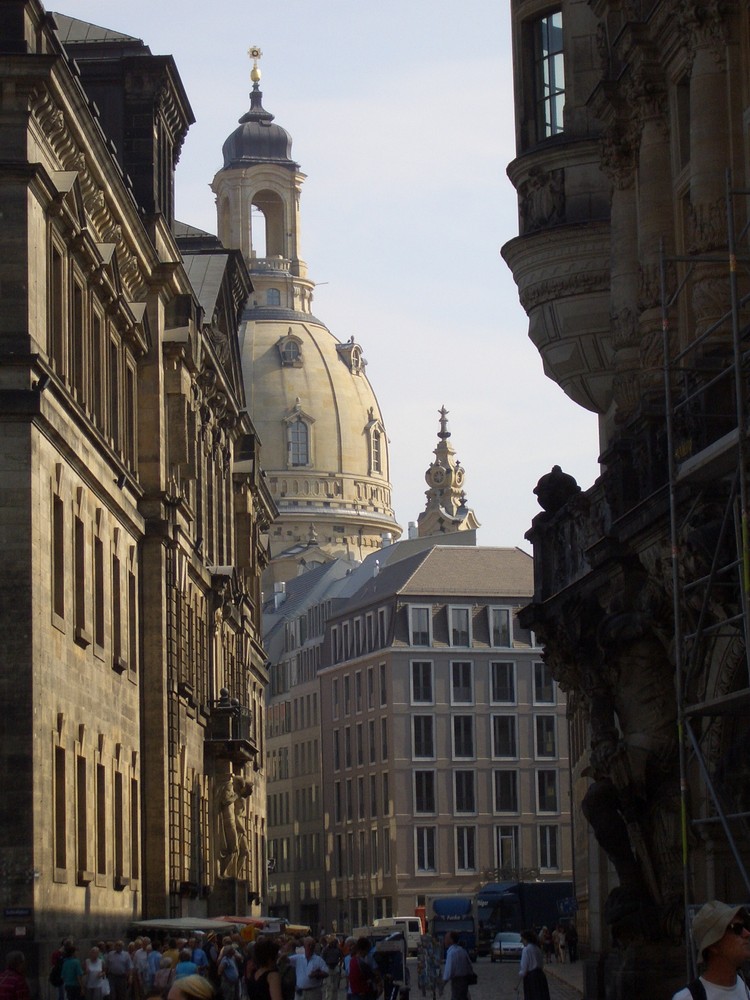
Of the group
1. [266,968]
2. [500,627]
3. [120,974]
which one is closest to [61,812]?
[120,974]

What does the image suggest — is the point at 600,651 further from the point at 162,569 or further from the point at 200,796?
the point at 200,796

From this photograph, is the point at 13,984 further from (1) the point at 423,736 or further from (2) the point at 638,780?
(1) the point at 423,736

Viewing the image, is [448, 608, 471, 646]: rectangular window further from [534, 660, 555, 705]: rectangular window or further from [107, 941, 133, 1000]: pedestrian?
[107, 941, 133, 1000]: pedestrian

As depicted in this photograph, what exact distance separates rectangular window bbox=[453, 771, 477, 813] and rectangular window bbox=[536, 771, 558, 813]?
4258mm

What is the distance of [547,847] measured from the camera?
5699 inches

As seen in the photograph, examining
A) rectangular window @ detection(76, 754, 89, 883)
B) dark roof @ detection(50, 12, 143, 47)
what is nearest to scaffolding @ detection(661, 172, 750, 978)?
rectangular window @ detection(76, 754, 89, 883)

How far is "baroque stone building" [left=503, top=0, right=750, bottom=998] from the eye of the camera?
24328mm

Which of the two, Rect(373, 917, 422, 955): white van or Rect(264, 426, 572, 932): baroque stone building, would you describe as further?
Rect(264, 426, 572, 932): baroque stone building

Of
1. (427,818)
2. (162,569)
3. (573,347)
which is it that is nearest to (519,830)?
(427,818)

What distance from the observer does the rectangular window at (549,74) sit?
123 feet

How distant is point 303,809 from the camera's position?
16288cm

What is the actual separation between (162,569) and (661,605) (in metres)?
33.8

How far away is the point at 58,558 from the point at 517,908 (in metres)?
74.8

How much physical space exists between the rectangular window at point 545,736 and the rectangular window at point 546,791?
1.21 metres
